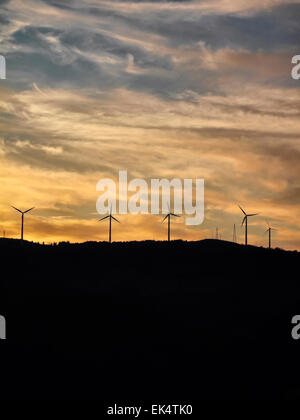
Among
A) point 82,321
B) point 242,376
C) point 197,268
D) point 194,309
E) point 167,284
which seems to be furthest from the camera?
point 197,268

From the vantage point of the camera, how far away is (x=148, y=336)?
71.6 metres

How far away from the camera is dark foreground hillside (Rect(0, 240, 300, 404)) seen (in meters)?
54.0

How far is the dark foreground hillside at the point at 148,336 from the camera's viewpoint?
5403 cm

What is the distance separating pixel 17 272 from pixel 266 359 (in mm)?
65984

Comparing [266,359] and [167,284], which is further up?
[167,284]

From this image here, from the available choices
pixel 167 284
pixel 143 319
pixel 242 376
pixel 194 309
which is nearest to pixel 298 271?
pixel 167 284

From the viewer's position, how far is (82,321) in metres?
73.9

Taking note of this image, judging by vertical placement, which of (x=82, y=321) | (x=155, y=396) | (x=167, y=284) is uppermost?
(x=167, y=284)

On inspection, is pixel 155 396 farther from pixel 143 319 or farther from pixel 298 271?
pixel 298 271

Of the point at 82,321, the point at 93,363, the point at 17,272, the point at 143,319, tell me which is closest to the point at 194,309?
the point at 143,319

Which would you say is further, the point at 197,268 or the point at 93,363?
the point at 197,268

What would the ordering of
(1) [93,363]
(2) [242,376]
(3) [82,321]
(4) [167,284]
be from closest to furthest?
(2) [242,376] < (1) [93,363] < (3) [82,321] < (4) [167,284]

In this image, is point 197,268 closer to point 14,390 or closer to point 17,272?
point 17,272

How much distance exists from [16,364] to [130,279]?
61.1 meters
